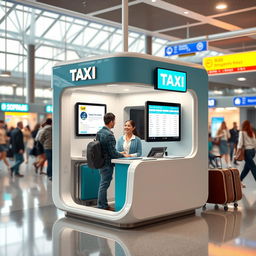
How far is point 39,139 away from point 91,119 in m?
3.41

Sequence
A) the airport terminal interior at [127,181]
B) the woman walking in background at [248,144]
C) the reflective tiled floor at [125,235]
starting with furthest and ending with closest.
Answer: the woman walking in background at [248,144]
the airport terminal interior at [127,181]
the reflective tiled floor at [125,235]

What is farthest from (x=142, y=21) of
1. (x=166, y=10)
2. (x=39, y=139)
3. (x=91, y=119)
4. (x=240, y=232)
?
(x=240, y=232)

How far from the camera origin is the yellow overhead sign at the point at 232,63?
11.8m

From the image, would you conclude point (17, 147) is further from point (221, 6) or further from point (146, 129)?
point (221, 6)

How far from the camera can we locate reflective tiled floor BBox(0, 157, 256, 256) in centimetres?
465

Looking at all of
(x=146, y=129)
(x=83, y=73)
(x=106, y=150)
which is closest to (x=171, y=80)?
(x=146, y=129)

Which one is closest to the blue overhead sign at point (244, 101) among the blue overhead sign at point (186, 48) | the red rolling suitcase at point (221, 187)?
the blue overhead sign at point (186, 48)

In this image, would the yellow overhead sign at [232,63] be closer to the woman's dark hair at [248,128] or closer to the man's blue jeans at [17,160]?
the woman's dark hair at [248,128]

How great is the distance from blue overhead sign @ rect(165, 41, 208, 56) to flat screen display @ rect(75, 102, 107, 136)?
578 centimetres

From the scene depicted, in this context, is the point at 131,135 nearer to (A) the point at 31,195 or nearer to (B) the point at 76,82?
(B) the point at 76,82

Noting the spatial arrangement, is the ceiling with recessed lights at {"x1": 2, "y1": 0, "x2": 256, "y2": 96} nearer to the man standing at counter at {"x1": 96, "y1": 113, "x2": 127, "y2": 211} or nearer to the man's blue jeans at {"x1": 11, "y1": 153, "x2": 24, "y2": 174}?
the man's blue jeans at {"x1": 11, "y1": 153, "x2": 24, "y2": 174}

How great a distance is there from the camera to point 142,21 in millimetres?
13508

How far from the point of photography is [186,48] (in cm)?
1243

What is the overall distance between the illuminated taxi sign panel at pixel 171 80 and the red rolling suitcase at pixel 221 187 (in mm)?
1606
